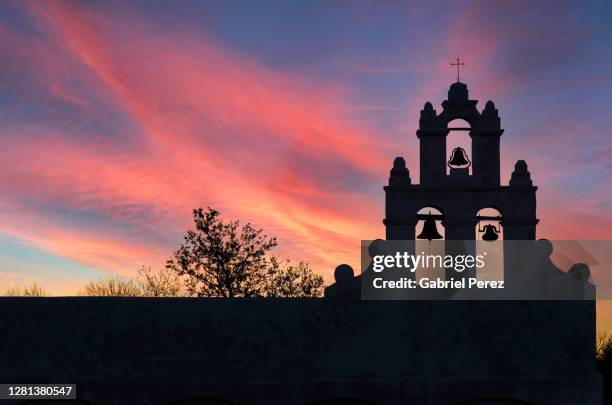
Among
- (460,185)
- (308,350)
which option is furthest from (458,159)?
(308,350)

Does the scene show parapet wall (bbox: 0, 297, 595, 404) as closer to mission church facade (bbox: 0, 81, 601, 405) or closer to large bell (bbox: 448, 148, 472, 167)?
mission church facade (bbox: 0, 81, 601, 405)

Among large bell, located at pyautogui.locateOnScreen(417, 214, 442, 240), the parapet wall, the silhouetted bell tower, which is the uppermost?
the silhouetted bell tower

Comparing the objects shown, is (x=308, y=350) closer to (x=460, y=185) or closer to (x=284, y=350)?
(x=284, y=350)

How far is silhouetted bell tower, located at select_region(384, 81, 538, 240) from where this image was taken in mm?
18578

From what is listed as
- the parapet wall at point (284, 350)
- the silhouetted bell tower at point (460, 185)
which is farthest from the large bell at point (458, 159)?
the parapet wall at point (284, 350)

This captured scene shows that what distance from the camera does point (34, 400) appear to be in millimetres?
16750

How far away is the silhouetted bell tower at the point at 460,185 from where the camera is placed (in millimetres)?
18578

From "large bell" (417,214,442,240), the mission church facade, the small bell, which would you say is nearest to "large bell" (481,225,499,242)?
the small bell

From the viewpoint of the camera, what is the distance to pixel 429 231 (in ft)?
61.5

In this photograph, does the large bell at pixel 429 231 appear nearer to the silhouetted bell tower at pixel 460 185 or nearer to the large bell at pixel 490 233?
the silhouetted bell tower at pixel 460 185

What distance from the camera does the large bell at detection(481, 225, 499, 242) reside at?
61.8 ft

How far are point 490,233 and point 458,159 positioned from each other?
186cm

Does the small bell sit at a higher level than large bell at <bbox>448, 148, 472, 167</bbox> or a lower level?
lower

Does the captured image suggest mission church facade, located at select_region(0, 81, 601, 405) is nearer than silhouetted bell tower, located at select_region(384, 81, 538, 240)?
Yes
